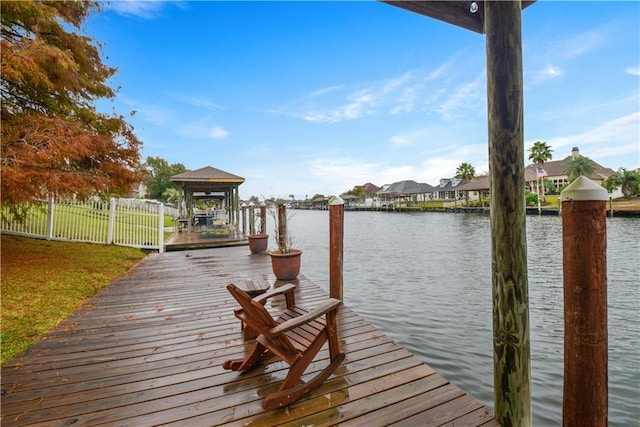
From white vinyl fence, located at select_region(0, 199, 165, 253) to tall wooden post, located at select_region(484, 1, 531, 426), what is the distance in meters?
9.15

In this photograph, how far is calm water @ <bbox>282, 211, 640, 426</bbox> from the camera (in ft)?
11.3

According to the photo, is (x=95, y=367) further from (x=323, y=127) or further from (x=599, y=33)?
(x=323, y=127)

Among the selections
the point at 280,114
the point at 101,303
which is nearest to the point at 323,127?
the point at 280,114

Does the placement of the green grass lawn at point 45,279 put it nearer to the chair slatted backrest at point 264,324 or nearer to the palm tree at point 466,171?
the chair slatted backrest at point 264,324

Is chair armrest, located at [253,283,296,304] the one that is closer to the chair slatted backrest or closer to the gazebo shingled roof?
the chair slatted backrest

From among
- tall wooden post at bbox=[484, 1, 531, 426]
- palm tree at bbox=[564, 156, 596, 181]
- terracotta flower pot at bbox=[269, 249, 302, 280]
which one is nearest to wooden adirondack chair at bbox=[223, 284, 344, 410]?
tall wooden post at bbox=[484, 1, 531, 426]

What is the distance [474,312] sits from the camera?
586cm

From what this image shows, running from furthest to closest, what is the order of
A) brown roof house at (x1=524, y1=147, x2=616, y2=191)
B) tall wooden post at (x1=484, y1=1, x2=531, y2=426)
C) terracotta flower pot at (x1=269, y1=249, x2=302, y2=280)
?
brown roof house at (x1=524, y1=147, x2=616, y2=191) < terracotta flower pot at (x1=269, y1=249, x2=302, y2=280) < tall wooden post at (x1=484, y1=1, x2=531, y2=426)

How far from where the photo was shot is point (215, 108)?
19688 millimetres

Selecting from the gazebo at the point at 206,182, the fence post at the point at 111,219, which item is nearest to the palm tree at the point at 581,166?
the gazebo at the point at 206,182

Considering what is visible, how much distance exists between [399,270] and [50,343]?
29.4 ft

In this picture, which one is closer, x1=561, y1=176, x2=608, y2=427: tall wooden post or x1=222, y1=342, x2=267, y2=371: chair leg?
x1=561, y1=176, x2=608, y2=427: tall wooden post

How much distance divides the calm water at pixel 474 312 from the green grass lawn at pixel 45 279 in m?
4.90

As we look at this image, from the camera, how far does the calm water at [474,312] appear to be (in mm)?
3439
